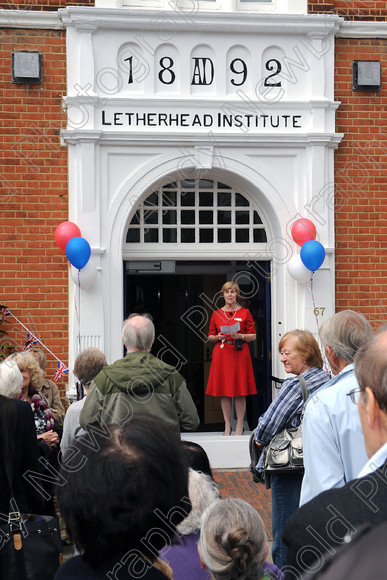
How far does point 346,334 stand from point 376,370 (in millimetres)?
1525

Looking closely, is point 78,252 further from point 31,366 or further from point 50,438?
point 50,438

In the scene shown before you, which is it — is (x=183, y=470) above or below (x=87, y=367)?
above

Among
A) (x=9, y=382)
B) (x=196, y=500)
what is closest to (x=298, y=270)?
(x=9, y=382)

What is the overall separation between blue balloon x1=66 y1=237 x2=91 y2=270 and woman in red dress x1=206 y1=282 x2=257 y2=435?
1.70 metres

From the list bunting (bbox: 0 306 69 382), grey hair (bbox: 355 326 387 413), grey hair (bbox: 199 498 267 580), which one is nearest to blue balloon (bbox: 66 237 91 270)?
bunting (bbox: 0 306 69 382)

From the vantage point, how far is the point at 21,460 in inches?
143

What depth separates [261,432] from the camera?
14.2ft

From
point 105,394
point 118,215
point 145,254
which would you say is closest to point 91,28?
point 118,215

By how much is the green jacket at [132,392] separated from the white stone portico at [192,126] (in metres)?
3.84

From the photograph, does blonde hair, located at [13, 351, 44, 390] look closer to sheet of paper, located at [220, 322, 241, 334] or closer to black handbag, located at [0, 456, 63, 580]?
black handbag, located at [0, 456, 63, 580]

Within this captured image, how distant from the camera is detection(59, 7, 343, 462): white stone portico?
824cm

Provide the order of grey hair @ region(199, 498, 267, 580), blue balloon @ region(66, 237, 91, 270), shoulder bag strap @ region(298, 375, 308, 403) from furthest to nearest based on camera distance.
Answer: blue balloon @ region(66, 237, 91, 270) → shoulder bag strap @ region(298, 375, 308, 403) → grey hair @ region(199, 498, 267, 580)

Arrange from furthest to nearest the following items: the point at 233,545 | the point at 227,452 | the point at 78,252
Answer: the point at 227,452
the point at 78,252
the point at 233,545

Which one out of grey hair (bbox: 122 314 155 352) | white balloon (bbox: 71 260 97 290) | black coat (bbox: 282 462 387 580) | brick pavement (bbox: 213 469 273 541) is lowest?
brick pavement (bbox: 213 469 273 541)
